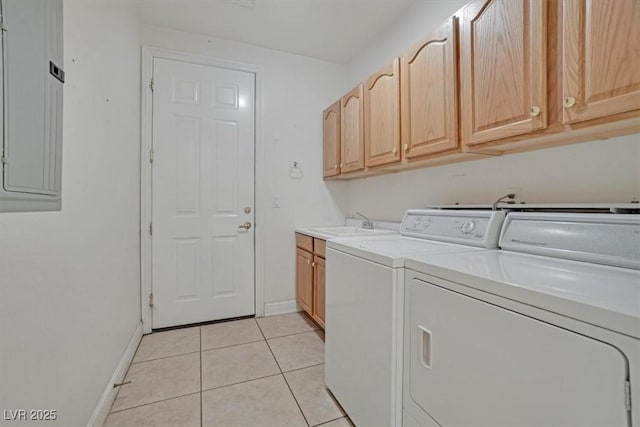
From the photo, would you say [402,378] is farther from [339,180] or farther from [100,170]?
[339,180]

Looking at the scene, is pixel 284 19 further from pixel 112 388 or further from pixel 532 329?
pixel 112 388

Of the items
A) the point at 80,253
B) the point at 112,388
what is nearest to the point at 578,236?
the point at 80,253

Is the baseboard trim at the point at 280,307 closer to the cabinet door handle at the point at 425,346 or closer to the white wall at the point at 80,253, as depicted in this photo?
the white wall at the point at 80,253

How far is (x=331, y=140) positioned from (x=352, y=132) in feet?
1.32

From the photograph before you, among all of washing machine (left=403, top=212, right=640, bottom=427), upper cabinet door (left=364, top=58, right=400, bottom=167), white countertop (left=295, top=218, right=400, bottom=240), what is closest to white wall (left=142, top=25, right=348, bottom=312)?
white countertop (left=295, top=218, right=400, bottom=240)

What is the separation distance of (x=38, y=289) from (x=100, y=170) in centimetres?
77

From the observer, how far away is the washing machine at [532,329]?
0.56 meters

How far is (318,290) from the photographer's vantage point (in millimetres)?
2312

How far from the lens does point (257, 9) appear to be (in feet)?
7.18

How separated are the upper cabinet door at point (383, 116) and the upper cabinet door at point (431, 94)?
0.07m

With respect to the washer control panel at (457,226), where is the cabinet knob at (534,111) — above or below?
above

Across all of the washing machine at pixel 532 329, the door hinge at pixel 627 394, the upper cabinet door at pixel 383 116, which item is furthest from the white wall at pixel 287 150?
the door hinge at pixel 627 394

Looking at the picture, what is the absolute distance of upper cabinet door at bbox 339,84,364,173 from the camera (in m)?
2.28

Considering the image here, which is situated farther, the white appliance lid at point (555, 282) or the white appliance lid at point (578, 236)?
the white appliance lid at point (578, 236)
